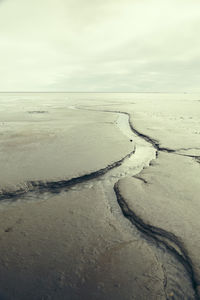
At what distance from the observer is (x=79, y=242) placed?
4.58 feet

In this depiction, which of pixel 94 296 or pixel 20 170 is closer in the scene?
pixel 94 296

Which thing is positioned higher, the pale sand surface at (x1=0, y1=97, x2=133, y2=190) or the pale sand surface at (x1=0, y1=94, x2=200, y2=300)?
the pale sand surface at (x1=0, y1=97, x2=133, y2=190)

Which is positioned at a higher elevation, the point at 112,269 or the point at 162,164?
the point at 162,164

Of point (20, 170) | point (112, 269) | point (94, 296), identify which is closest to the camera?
point (94, 296)

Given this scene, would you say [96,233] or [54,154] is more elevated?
[54,154]

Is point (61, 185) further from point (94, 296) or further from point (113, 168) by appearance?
point (94, 296)

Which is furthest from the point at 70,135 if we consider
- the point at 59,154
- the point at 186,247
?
the point at 186,247

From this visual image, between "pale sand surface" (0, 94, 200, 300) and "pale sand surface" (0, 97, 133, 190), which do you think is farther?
"pale sand surface" (0, 97, 133, 190)

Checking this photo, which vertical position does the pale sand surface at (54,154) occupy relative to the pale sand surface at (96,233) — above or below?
above

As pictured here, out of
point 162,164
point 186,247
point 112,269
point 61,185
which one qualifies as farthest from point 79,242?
point 162,164

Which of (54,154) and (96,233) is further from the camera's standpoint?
(54,154)

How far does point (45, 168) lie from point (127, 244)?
60.8 inches

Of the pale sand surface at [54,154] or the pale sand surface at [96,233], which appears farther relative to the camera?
the pale sand surface at [54,154]

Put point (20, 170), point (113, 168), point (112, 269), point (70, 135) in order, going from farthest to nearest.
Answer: point (70, 135), point (113, 168), point (20, 170), point (112, 269)
